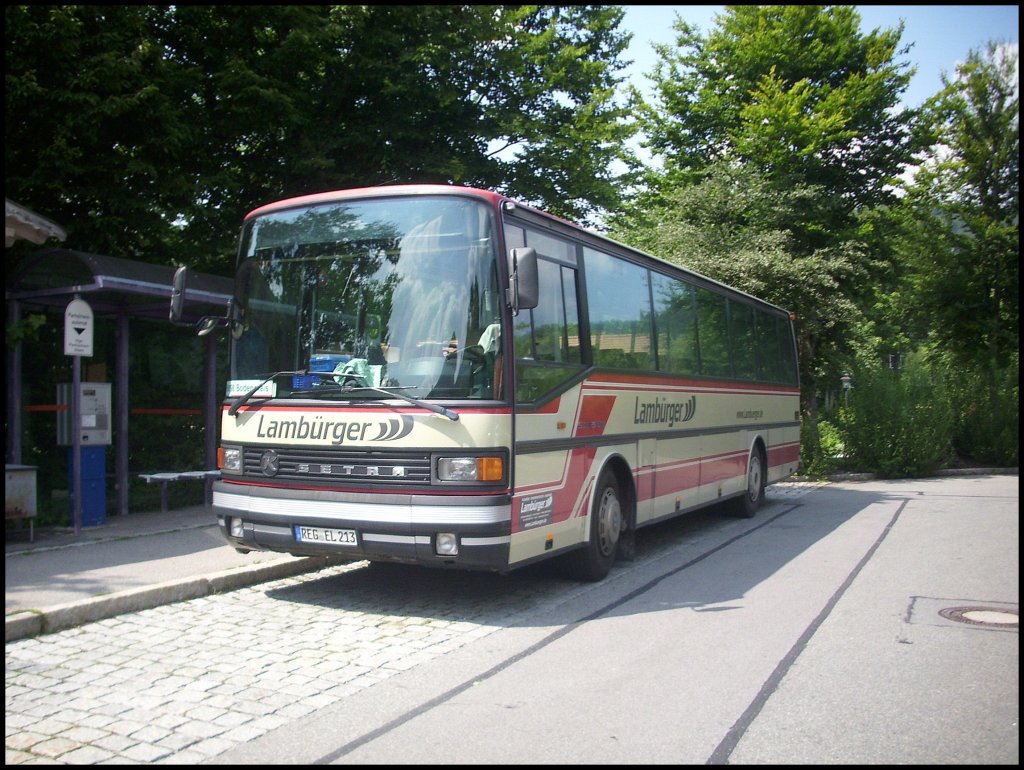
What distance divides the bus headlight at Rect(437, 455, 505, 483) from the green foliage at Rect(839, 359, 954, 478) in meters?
16.6

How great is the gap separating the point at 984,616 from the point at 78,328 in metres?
9.06

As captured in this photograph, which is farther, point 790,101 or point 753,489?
point 790,101

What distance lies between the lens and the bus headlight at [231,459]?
796 cm

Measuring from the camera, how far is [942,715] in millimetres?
5062

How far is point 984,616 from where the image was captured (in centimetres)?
746

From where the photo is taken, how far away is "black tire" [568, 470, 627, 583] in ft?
28.3

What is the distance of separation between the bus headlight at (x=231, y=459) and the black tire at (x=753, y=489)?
27.5ft

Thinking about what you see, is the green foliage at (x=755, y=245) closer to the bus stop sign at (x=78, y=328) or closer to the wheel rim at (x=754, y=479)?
the wheel rim at (x=754, y=479)

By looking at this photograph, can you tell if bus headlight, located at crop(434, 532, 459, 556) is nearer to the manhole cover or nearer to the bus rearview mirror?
the bus rearview mirror

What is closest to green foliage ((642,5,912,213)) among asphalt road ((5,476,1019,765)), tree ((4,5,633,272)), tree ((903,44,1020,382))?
tree ((903,44,1020,382))

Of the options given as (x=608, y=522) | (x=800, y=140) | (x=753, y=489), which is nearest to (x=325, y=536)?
(x=608, y=522)

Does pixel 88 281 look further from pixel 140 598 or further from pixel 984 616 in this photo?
pixel 984 616

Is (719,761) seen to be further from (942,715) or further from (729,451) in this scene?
(729,451)

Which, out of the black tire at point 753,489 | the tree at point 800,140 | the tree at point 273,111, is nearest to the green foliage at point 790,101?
the tree at point 800,140
